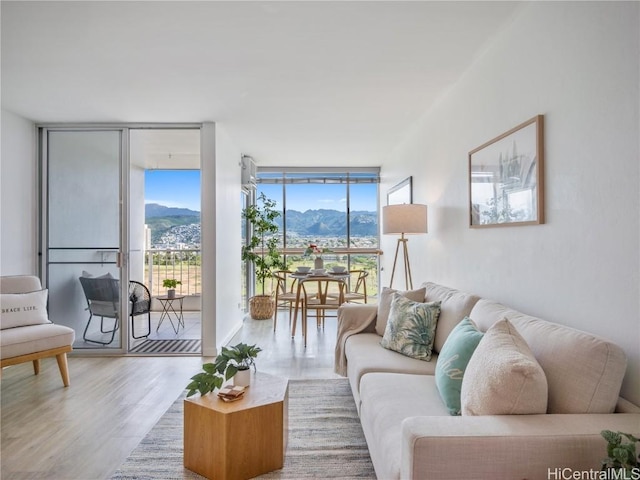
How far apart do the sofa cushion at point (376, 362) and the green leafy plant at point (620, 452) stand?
3.67ft

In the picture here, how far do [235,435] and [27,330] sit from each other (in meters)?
2.36

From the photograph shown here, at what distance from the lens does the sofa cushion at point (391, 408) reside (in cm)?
144

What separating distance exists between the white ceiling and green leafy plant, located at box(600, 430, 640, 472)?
2.12 metres

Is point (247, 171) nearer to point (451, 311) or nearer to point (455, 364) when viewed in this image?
point (451, 311)

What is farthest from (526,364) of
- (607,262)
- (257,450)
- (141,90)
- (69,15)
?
(141,90)

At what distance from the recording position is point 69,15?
2.13m

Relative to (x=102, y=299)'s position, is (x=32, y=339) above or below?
below

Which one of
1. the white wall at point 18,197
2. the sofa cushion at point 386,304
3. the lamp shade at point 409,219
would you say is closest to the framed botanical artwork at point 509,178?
the sofa cushion at point 386,304

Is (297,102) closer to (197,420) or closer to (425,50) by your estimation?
(425,50)

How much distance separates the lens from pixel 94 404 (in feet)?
9.10

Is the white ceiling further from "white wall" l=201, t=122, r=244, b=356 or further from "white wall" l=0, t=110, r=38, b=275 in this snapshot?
"white wall" l=201, t=122, r=244, b=356

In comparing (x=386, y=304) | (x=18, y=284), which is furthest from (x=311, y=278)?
(x=18, y=284)

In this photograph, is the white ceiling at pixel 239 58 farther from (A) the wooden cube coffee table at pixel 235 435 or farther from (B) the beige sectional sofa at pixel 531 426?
(A) the wooden cube coffee table at pixel 235 435

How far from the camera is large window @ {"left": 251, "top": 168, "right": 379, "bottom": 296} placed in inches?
269
